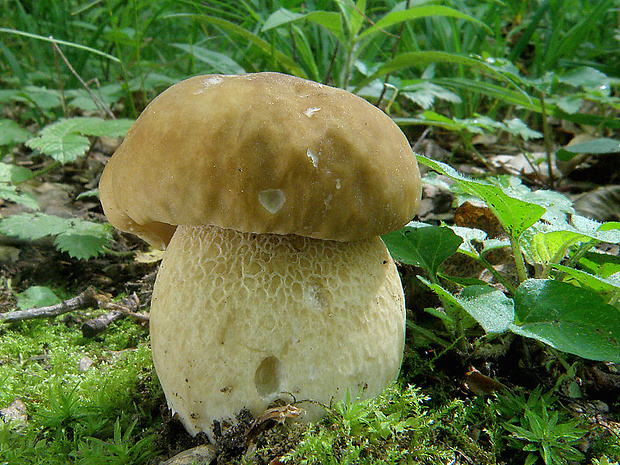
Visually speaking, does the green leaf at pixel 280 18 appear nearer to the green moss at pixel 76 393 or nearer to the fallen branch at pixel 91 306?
the fallen branch at pixel 91 306

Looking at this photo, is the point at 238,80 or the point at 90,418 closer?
the point at 238,80

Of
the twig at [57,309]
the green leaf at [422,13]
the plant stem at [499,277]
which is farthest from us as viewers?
the green leaf at [422,13]

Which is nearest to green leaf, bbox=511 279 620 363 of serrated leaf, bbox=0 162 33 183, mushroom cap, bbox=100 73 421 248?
mushroom cap, bbox=100 73 421 248

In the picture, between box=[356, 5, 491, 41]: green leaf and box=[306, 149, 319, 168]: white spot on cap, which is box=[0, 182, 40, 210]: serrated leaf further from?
box=[356, 5, 491, 41]: green leaf

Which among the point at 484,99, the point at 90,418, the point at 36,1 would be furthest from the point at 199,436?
the point at 36,1

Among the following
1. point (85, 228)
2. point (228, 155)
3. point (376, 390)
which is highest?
point (228, 155)

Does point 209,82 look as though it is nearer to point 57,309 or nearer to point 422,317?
point 422,317

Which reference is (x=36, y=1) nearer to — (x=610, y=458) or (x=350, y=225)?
(x=350, y=225)

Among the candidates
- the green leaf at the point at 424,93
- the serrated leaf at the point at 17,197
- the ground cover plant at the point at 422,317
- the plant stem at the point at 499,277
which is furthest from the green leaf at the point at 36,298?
the green leaf at the point at 424,93
